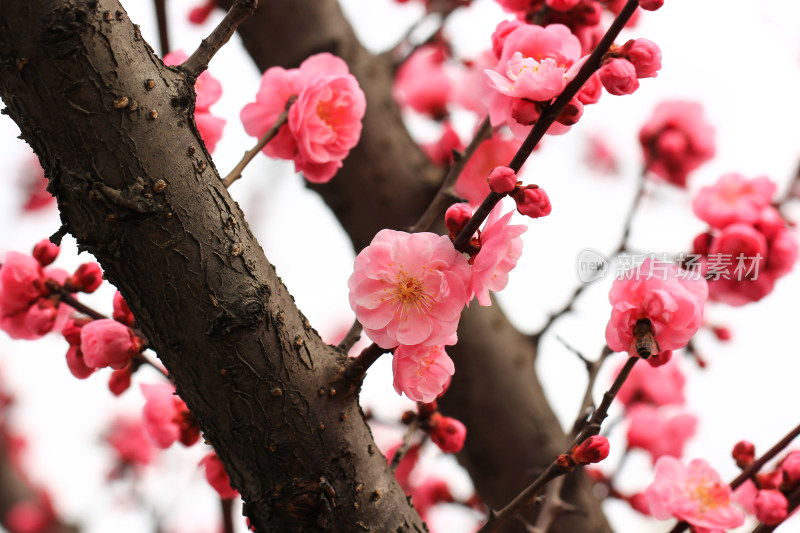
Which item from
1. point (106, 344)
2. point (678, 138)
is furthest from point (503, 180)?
point (678, 138)

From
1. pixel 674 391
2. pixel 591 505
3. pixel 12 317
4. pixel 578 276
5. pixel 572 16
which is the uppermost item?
pixel 572 16

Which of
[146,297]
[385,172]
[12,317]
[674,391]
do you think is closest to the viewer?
[146,297]

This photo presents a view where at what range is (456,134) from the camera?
1655 millimetres

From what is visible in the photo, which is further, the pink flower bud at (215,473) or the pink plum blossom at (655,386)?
the pink plum blossom at (655,386)

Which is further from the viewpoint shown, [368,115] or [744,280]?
[368,115]

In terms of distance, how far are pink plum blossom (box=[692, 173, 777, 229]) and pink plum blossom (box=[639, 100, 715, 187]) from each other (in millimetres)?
356

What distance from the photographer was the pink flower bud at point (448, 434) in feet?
3.58

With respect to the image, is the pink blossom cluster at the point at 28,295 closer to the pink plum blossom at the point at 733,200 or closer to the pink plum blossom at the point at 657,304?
the pink plum blossom at the point at 657,304

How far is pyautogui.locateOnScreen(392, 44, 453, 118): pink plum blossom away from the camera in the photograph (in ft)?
6.79

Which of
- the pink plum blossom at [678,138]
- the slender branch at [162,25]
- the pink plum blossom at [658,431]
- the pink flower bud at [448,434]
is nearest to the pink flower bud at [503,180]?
the pink flower bud at [448,434]

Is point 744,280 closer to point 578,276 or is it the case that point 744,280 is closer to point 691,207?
point 691,207

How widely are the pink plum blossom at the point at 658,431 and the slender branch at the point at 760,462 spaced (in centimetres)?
76

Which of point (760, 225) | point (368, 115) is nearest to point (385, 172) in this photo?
point (368, 115)

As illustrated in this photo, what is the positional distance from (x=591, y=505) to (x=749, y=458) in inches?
15.8
